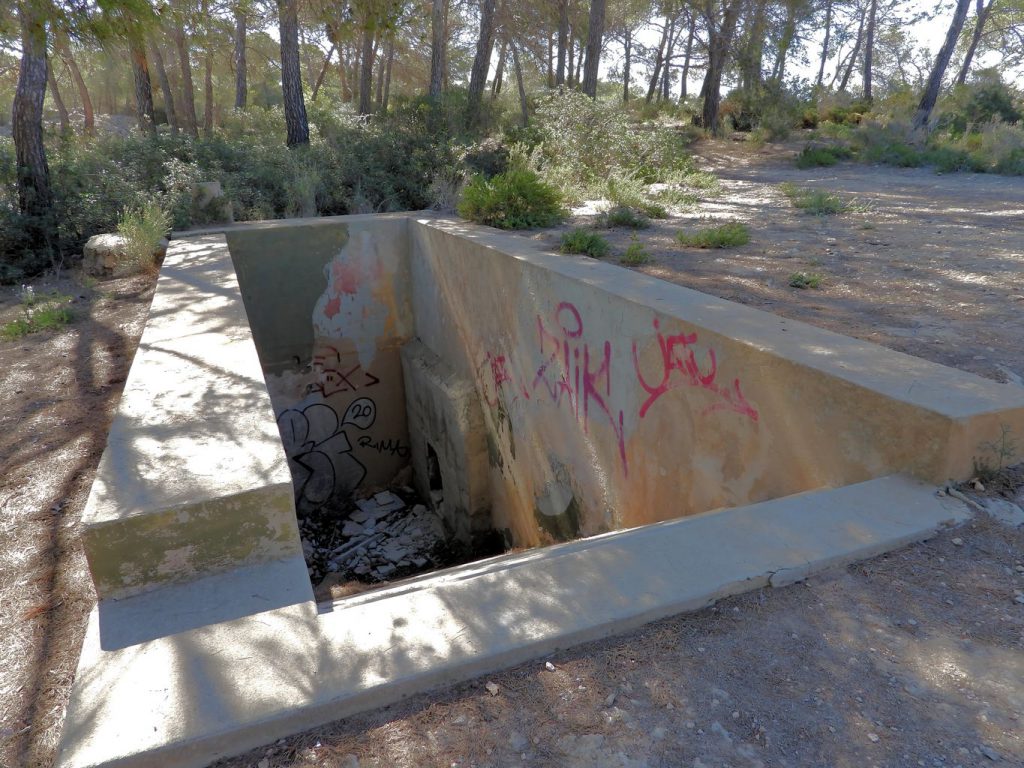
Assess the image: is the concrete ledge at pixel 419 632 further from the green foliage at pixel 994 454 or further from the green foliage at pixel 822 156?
the green foliage at pixel 822 156

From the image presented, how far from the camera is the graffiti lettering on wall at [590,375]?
367 centimetres

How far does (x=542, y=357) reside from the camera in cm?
559

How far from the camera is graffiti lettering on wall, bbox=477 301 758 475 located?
367 centimetres

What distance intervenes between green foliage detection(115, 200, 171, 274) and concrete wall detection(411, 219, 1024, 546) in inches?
123

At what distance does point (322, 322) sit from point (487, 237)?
2722 millimetres

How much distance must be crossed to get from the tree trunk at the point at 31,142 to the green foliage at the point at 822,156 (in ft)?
39.3

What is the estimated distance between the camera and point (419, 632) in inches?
78.0

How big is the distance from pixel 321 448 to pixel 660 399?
609 centimetres

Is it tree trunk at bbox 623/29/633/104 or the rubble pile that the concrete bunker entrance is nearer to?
the rubble pile

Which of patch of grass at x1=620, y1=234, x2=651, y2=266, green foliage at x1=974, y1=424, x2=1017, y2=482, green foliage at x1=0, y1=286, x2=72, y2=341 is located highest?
patch of grass at x1=620, y1=234, x2=651, y2=266

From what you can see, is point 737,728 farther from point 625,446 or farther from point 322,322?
point 322,322

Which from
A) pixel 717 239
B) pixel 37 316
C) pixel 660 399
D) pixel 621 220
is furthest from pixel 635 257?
pixel 37 316

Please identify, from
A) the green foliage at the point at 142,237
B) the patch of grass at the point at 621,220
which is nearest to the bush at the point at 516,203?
the patch of grass at the point at 621,220

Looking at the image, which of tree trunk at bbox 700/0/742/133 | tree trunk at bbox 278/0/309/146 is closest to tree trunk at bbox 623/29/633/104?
tree trunk at bbox 700/0/742/133
